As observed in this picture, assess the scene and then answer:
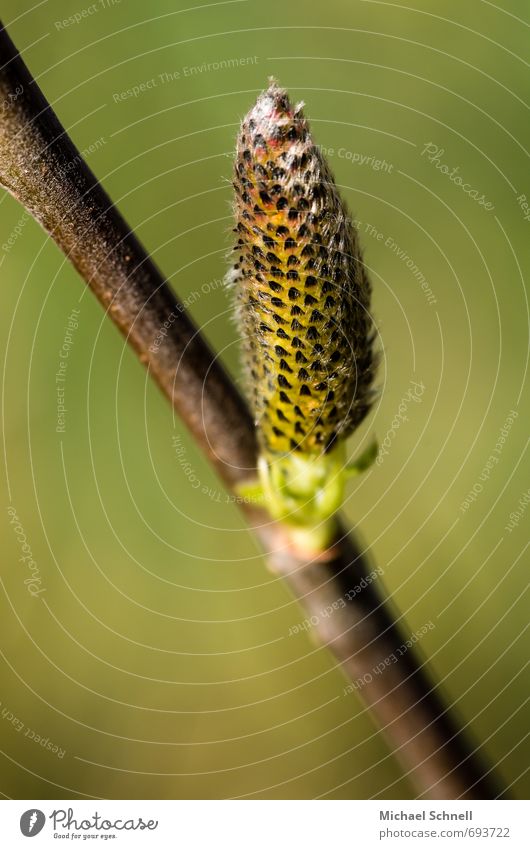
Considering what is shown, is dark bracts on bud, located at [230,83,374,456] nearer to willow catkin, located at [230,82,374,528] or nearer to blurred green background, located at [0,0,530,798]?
willow catkin, located at [230,82,374,528]
